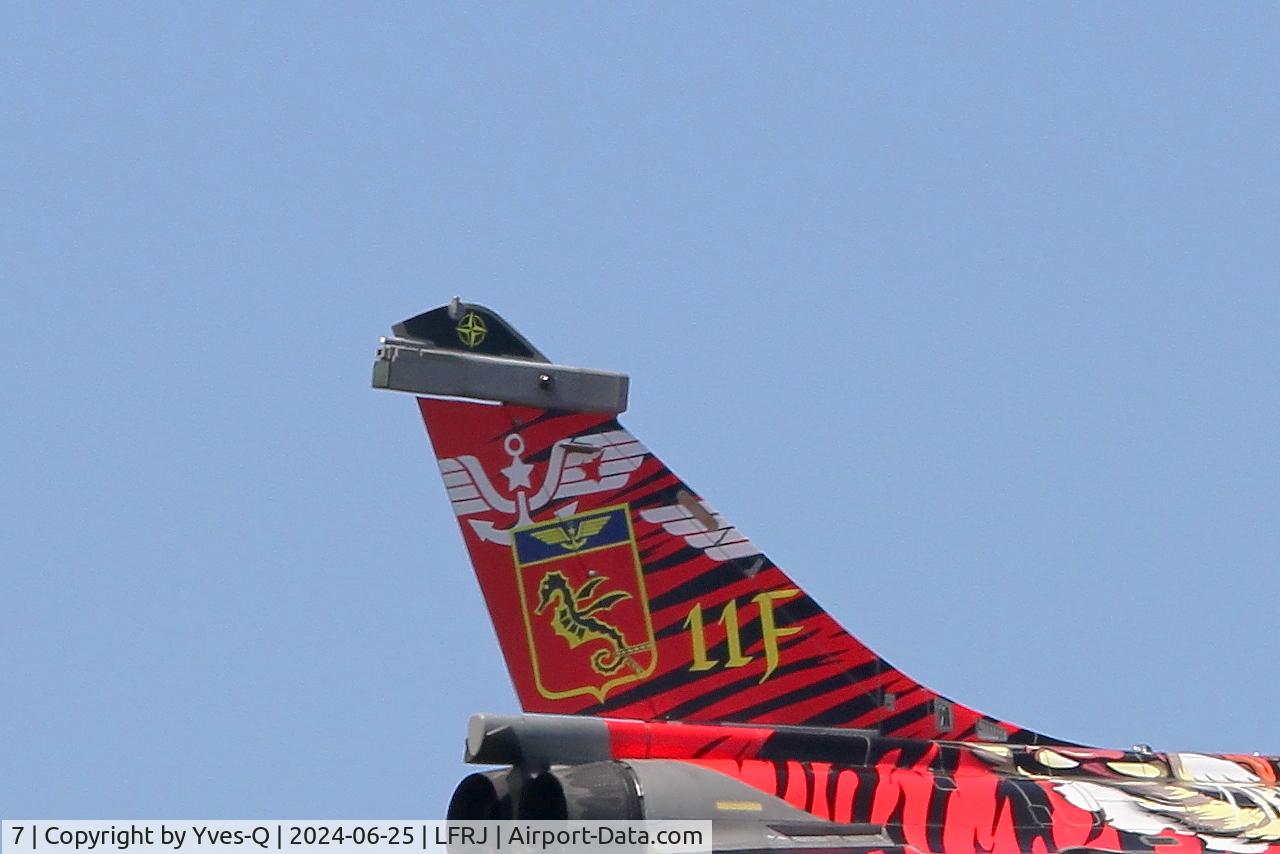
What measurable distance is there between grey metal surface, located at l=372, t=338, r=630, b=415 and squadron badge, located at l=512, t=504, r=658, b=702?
0.67 metres

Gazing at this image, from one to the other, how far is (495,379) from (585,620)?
4.68 feet

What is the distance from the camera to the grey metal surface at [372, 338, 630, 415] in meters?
13.7

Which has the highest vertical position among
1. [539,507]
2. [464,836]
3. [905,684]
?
[539,507]

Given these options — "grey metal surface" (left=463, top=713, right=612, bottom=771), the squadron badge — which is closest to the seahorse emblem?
the squadron badge

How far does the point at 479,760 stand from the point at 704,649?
1605 millimetres

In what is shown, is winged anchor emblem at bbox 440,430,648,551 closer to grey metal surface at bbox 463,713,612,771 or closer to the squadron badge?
the squadron badge

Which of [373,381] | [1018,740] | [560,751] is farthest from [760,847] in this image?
[373,381]

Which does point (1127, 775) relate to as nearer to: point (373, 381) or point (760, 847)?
point (760, 847)

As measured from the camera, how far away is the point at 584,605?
1368cm

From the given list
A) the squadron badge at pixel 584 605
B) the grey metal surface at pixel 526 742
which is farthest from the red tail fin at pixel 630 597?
the grey metal surface at pixel 526 742

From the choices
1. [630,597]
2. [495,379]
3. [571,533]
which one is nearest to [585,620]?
[630,597]

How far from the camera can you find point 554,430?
1394 centimetres

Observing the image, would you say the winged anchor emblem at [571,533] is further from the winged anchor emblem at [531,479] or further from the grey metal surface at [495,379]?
the grey metal surface at [495,379]

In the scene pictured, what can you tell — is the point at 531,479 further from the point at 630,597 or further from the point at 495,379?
the point at 630,597
